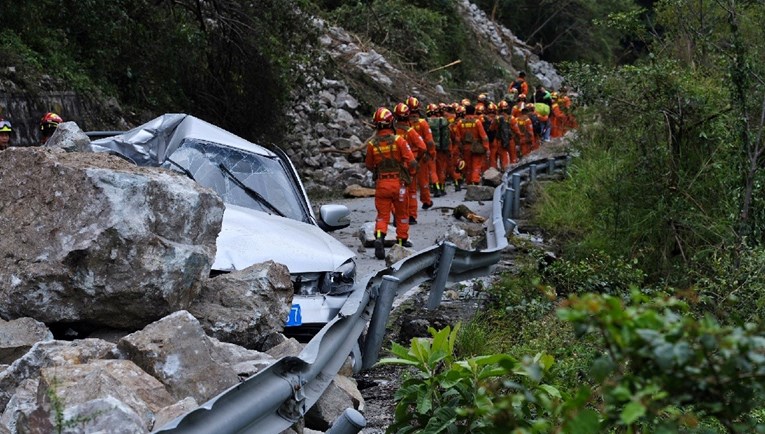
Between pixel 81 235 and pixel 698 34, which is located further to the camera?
pixel 698 34

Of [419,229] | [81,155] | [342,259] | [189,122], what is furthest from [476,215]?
[81,155]

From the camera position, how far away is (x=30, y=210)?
5.38 metres

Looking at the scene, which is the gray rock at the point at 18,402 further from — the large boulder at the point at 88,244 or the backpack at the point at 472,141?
the backpack at the point at 472,141

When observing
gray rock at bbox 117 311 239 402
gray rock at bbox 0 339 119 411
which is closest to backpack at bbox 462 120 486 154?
gray rock at bbox 117 311 239 402

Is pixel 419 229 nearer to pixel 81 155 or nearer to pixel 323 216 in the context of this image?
pixel 323 216

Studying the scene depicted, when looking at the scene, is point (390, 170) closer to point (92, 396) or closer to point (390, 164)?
point (390, 164)

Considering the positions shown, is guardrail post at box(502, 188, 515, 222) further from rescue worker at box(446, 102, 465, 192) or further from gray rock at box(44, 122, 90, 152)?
rescue worker at box(446, 102, 465, 192)

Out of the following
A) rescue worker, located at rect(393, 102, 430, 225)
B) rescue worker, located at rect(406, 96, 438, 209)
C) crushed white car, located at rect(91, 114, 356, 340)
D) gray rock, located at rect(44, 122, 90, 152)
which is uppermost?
gray rock, located at rect(44, 122, 90, 152)

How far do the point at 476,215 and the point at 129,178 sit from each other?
12686 mm

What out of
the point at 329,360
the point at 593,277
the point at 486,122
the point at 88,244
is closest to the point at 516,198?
the point at 593,277

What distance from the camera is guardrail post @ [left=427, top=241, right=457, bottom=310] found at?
8.28 meters

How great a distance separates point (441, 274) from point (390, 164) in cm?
699

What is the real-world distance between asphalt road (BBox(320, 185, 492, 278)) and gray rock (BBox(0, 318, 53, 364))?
6668mm

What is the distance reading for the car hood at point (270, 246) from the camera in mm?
7375
